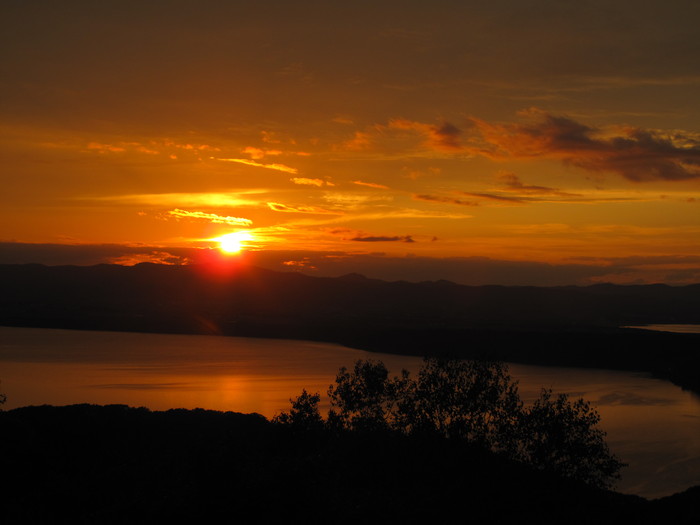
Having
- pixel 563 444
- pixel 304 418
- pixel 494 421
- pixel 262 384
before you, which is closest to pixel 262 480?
pixel 494 421

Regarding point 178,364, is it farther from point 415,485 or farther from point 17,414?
point 415,485

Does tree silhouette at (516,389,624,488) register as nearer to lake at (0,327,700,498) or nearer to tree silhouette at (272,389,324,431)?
tree silhouette at (272,389,324,431)

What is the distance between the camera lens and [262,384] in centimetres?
9319

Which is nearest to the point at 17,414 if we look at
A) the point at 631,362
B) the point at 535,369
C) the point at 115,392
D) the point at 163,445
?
the point at 163,445

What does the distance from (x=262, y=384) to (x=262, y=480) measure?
71535mm

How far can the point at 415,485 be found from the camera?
29984 mm

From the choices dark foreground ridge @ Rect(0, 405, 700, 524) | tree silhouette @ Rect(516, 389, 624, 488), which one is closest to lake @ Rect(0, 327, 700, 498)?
tree silhouette @ Rect(516, 389, 624, 488)

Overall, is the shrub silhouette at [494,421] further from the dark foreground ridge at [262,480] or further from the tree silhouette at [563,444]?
the dark foreground ridge at [262,480]

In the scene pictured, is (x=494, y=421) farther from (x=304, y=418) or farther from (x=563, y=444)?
(x=304, y=418)

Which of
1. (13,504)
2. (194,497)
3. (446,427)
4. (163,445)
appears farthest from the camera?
(163,445)

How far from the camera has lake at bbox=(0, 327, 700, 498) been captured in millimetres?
56866

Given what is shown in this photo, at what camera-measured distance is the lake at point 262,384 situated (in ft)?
187

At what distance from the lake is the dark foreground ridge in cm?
1820

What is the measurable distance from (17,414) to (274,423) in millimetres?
15141
